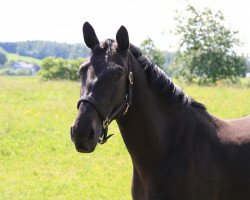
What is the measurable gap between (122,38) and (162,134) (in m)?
0.88

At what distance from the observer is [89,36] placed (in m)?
3.39

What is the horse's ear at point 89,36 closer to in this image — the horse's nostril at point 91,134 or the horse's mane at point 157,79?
the horse's mane at point 157,79

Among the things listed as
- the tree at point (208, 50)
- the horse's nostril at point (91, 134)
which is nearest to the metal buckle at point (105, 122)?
the horse's nostril at point (91, 134)

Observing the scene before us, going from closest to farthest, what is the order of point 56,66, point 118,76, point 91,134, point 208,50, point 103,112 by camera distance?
point 91,134 < point 103,112 < point 118,76 < point 208,50 < point 56,66

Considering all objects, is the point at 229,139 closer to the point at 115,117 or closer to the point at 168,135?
the point at 168,135

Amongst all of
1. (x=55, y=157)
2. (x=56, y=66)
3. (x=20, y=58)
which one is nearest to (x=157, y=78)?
(x=55, y=157)

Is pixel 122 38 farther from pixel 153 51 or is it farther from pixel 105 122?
pixel 153 51

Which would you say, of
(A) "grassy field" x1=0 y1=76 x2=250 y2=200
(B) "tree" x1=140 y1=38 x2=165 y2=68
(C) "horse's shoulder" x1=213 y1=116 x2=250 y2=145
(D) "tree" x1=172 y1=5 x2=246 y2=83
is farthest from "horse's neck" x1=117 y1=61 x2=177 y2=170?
(B) "tree" x1=140 y1=38 x2=165 y2=68

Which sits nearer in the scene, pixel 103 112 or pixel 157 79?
pixel 103 112

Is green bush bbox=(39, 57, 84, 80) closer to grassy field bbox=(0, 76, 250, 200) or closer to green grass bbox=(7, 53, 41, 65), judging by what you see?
grassy field bbox=(0, 76, 250, 200)

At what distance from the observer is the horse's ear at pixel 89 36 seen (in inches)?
133

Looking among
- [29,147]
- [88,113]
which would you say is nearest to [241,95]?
[29,147]

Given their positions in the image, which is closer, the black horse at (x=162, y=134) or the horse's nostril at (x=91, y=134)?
the horse's nostril at (x=91, y=134)

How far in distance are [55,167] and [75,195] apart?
72.5 inches
